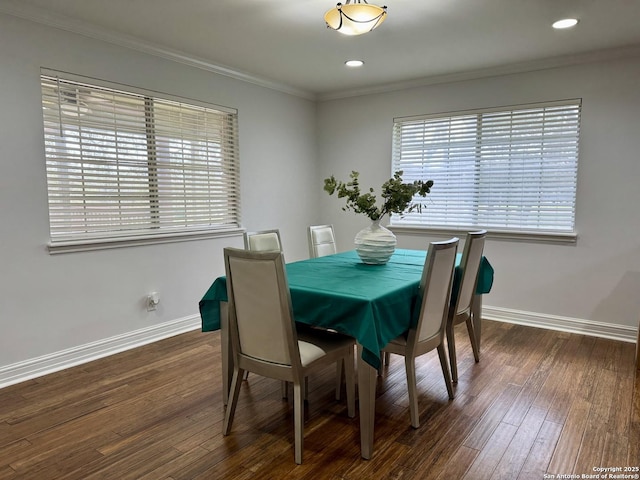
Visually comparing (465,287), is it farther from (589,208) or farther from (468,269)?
(589,208)

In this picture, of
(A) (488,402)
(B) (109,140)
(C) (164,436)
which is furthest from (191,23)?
(A) (488,402)

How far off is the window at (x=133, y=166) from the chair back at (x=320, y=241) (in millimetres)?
1119

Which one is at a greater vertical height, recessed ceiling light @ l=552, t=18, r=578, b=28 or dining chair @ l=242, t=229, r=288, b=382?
recessed ceiling light @ l=552, t=18, r=578, b=28

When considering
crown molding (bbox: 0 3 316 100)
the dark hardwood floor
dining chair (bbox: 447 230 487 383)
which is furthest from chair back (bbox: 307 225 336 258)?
crown molding (bbox: 0 3 316 100)

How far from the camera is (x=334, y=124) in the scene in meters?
5.30

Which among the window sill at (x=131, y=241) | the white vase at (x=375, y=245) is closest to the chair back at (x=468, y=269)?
the white vase at (x=375, y=245)

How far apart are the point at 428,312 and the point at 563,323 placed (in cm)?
238

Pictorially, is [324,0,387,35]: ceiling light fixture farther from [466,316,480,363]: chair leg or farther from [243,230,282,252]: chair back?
[466,316,480,363]: chair leg

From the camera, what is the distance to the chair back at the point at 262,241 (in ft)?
10.0

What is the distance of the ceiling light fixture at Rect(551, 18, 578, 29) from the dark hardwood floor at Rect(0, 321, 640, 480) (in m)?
2.43

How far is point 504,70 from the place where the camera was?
4102mm

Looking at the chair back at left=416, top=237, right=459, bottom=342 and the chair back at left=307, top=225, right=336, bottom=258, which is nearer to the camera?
the chair back at left=416, top=237, right=459, bottom=342

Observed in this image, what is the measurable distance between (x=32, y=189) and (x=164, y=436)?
1914mm

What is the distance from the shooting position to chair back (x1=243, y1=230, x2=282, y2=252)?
305 cm
